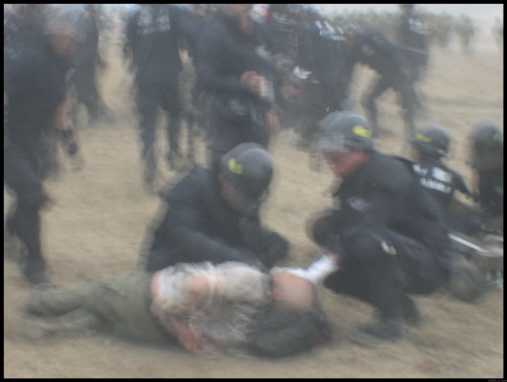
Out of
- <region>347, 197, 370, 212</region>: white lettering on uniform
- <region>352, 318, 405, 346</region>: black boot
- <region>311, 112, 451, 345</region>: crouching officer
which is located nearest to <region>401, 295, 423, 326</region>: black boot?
<region>311, 112, 451, 345</region>: crouching officer

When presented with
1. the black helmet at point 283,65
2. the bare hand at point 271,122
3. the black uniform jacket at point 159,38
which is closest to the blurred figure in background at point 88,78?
the black uniform jacket at point 159,38

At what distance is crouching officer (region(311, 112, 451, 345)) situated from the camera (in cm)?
349

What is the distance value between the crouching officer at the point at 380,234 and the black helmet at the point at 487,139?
1067 millimetres

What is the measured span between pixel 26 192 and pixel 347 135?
205cm

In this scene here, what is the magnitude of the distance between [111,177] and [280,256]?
3.05 meters

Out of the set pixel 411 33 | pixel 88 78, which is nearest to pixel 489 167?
pixel 88 78

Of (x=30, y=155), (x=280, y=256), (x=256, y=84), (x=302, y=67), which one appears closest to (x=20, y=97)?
(x=30, y=155)

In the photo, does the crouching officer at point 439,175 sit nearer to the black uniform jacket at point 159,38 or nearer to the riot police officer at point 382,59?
the black uniform jacket at point 159,38

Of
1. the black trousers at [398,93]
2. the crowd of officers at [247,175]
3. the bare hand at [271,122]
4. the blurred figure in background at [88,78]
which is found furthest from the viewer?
the black trousers at [398,93]

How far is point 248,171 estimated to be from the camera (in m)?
3.44

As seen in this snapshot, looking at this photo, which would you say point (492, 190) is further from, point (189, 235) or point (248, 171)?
point (189, 235)

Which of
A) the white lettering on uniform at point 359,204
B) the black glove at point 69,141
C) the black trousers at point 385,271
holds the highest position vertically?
the black glove at point 69,141

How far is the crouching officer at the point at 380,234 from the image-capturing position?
3.49 m

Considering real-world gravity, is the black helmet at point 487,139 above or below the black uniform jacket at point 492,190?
above
